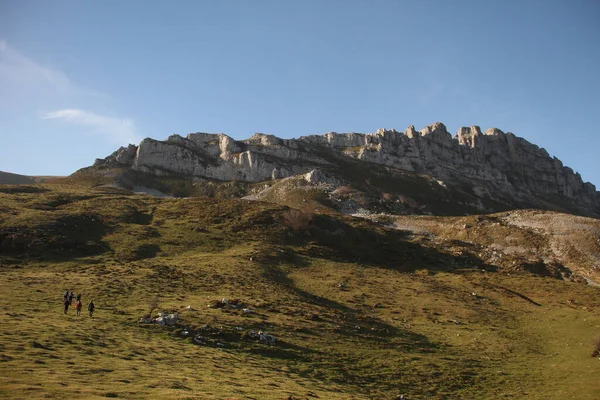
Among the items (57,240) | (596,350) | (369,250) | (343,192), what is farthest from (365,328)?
(343,192)

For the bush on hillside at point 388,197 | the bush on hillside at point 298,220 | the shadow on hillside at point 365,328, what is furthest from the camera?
the bush on hillside at point 388,197

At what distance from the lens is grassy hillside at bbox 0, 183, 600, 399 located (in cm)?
2383

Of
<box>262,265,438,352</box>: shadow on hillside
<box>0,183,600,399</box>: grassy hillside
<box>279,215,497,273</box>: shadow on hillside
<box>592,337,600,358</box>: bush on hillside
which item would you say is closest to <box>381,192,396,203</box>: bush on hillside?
<box>279,215,497,273</box>: shadow on hillside

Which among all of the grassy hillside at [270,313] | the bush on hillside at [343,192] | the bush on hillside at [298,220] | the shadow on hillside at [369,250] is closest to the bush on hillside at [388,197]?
the bush on hillside at [343,192]

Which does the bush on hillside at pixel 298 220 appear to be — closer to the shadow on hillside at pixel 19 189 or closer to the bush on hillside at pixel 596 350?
the bush on hillside at pixel 596 350

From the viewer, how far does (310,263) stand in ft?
240

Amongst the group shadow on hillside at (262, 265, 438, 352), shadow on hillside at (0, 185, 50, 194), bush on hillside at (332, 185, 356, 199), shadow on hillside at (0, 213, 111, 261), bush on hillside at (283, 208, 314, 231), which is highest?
bush on hillside at (332, 185, 356, 199)

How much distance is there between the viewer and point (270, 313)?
43281mm

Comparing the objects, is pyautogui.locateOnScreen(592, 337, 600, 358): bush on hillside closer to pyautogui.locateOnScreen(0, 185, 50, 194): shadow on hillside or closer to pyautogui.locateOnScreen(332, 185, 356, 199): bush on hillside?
pyautogui.locateOnScreen(332, 185, 356, 199): bush on hillside

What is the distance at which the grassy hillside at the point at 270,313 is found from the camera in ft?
78.2

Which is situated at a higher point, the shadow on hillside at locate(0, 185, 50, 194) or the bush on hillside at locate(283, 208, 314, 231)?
the shadow on hillside at locate(0, 185, 50, 194)

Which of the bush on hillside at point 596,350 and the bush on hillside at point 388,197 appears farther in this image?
the bush on hillside at point 388,197

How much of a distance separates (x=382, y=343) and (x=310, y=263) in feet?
114

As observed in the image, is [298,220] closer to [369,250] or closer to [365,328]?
[369,250]
